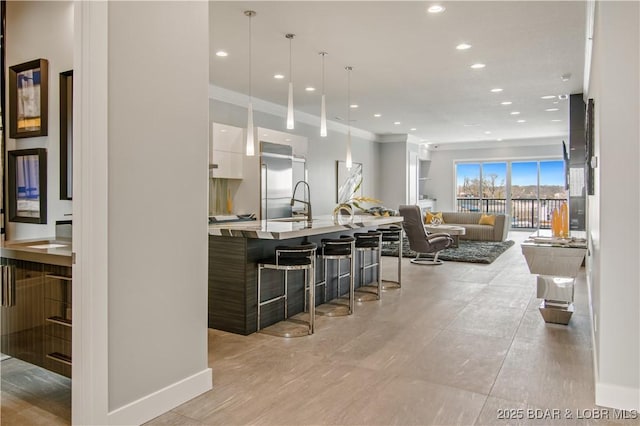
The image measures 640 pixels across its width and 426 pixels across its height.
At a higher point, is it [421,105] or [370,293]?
[421,105]

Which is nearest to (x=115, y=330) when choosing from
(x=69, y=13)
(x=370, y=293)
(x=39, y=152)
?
(x=39, y=152)

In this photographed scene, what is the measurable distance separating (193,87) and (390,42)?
2.68 m

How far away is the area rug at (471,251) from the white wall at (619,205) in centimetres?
521

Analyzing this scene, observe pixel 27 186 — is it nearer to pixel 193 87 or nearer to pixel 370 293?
pixel 193 87

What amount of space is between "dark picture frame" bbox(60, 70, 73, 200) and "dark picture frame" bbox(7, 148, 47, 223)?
17 cm

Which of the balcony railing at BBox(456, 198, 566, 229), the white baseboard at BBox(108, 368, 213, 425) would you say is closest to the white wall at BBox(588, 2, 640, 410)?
the white baseboard at BBox(108, 368, 213, 425)

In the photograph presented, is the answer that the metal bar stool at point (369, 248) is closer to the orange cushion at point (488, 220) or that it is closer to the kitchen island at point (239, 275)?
the kitchen island at point (239, 275)

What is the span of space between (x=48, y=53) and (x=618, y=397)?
4.25 metres

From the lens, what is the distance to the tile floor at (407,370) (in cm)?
245

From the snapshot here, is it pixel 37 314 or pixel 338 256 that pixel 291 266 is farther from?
pixel 37 314

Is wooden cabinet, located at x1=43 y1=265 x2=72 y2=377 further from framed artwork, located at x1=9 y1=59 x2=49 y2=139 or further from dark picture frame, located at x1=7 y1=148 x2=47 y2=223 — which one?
framed artwork, located at x1=9 y1=59 x2=49 y2=139

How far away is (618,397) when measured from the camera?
8.21ft

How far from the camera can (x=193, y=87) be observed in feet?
8.70

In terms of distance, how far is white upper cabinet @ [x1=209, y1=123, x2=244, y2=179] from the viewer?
20.9 feet
